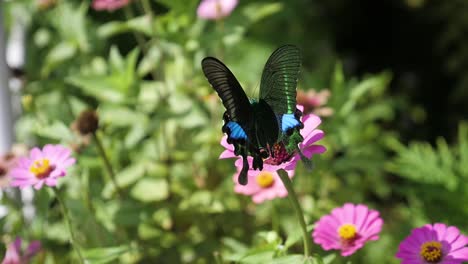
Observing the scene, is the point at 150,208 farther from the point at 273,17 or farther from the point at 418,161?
the point at 273,17

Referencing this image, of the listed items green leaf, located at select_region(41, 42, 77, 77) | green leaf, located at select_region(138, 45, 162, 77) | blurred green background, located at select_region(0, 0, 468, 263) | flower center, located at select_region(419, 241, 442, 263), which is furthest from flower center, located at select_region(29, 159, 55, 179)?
green leaf, located at select_region(41, 42, 77, 77)

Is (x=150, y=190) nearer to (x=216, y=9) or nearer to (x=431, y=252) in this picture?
(x=216, y=9)

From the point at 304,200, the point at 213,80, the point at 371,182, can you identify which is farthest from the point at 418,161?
the point at 213,80

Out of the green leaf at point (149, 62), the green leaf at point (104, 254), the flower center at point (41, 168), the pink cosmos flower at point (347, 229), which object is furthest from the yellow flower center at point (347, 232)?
the green leaf at point (149, 62)

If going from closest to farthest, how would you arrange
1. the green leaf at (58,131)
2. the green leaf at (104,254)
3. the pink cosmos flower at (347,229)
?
the pink cosmos flower at (347,229) < the green leaf at (104,254) < the green leaf at (58,131)

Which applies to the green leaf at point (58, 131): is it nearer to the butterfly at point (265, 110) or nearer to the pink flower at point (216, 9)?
the pink flower at point (216, 9)

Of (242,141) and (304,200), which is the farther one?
(304,200)
